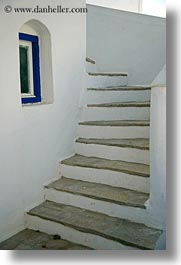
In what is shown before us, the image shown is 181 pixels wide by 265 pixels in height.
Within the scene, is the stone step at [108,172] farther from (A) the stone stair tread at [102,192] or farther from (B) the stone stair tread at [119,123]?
(B) the stone stair tread at [119,123]

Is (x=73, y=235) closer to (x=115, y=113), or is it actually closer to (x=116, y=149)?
(x=116, y=149)

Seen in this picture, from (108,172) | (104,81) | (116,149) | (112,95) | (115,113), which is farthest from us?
(104,81)

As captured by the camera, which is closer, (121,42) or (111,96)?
(111,96)

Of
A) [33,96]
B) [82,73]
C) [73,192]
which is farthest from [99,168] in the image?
[82,73]

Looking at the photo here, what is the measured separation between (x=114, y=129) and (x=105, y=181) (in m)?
0.37

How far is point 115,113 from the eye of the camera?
2.04 meters

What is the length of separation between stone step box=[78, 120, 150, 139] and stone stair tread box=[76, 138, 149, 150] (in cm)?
4

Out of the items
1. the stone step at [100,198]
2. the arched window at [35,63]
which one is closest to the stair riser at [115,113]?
the arched window at [35,63]

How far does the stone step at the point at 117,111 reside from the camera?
1.96 m

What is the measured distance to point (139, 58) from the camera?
7.86 feet

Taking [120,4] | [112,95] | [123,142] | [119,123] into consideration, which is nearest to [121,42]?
[120,4]

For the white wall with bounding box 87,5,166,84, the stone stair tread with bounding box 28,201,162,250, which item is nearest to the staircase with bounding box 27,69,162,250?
the stone stair tread with bounding box 28,201,162,250

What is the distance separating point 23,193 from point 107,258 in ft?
2.31

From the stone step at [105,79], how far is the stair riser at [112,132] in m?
0.36
